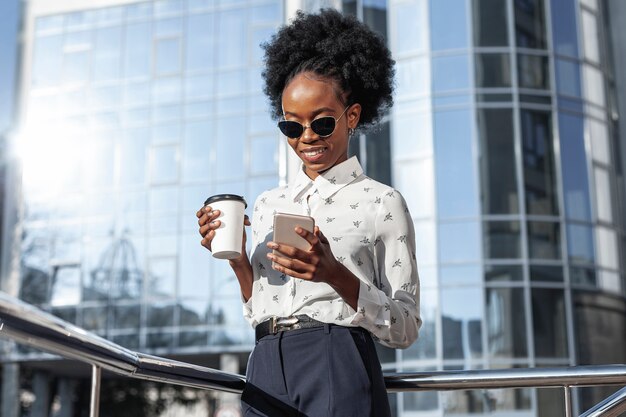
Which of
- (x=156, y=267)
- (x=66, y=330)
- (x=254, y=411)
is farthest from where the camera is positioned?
(x=156, y=267)

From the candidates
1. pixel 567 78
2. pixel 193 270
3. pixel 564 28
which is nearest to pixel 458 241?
pixel 567 78

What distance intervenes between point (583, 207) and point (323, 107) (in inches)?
619

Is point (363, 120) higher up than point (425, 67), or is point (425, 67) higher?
point (425, 67)

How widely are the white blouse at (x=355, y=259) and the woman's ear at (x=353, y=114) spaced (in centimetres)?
12

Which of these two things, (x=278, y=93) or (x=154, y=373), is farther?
(x=278, y=93)

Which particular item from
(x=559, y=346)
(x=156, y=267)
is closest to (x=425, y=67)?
(x=559, y=346)

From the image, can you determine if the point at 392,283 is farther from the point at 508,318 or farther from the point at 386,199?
the point at 508,318

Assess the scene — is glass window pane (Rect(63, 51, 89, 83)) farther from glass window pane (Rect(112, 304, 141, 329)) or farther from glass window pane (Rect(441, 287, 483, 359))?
glass window pane (Rect(441, 287, 483, 359))

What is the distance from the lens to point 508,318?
16766mm

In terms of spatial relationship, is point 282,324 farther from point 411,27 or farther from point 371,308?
point 411,27

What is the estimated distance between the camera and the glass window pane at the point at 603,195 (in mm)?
17734

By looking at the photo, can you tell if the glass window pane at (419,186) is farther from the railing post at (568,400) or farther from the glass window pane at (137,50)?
the railing post at (568,400)

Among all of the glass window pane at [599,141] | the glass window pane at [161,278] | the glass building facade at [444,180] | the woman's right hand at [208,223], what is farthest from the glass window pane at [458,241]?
the woman's right hand at [208,223]

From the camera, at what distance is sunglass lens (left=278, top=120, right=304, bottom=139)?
2.52 m
